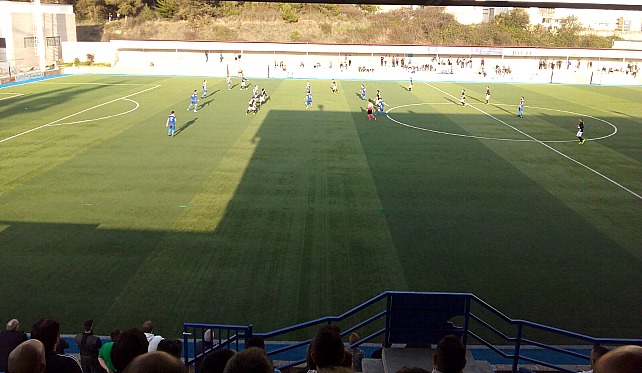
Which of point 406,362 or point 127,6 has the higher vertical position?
point 127,6

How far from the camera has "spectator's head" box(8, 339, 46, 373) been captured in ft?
12.9

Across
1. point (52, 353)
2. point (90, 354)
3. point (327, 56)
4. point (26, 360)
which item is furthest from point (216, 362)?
point (327, 56)

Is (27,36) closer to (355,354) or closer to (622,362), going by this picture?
(355,354)

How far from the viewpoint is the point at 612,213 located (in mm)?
17516

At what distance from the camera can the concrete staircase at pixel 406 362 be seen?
6812mm

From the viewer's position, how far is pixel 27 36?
5919cm

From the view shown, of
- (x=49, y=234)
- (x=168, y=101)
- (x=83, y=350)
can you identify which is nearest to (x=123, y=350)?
(x=83, y=350)

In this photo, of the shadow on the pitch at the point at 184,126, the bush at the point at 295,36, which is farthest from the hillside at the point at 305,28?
the shadow on the pitch at the point at 184,126

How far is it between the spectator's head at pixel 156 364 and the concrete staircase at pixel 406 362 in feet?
14.2

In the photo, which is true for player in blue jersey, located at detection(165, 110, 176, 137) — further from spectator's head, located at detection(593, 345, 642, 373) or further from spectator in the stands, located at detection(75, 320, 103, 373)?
spectator's head, located at detection(593, 345, 642, 373)

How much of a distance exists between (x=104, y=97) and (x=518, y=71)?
5317 centimetres

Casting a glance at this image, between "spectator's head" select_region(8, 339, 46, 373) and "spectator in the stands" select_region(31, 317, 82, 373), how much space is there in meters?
0.72

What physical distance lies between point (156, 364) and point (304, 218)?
44.9 feet

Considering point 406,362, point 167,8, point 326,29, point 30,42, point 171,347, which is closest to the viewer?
point 171,347
